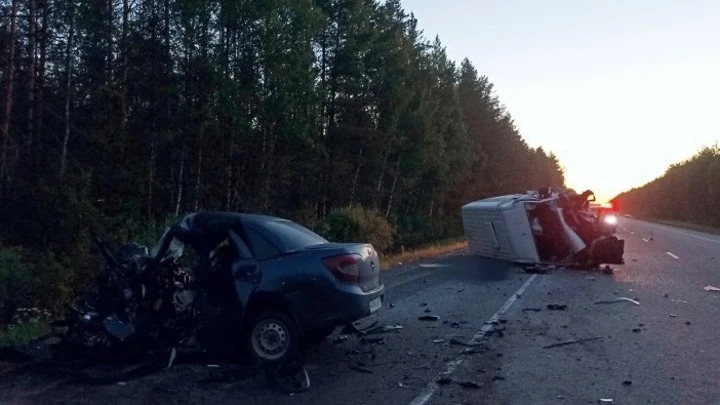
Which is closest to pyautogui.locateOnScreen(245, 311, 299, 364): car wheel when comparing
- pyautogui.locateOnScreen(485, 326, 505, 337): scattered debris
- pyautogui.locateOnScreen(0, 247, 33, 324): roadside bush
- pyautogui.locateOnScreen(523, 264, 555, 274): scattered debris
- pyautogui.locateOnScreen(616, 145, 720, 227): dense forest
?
pyautogui.locateOnScreen(485, 326, 505, 337): scattered debris

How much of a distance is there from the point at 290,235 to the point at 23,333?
3.99m

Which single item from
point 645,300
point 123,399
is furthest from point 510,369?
point 645,300

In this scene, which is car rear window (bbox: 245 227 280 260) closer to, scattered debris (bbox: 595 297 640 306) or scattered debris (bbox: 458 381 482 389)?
scattered debris (bbox: 458 381 482 389)

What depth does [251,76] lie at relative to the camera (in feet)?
96.1

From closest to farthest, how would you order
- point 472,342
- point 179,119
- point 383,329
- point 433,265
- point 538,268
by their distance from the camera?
point 472,342 < point 383,329 < point 538,268 < point 433,265 < point 179,119

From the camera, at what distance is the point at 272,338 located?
9953 mm

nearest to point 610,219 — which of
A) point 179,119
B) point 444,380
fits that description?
point 179,119

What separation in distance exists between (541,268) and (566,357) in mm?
12532

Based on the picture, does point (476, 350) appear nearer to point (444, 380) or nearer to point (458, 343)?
point (458, 343)

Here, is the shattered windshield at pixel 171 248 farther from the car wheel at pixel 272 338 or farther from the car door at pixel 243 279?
the car wheel at pixel 272 338

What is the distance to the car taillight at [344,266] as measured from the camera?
9.95 metres

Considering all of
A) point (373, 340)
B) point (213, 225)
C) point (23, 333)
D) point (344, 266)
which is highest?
point (213, 225)

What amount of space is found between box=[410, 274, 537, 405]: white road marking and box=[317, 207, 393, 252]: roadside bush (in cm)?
1011

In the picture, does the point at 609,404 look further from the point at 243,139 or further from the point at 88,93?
the point at 243,139
